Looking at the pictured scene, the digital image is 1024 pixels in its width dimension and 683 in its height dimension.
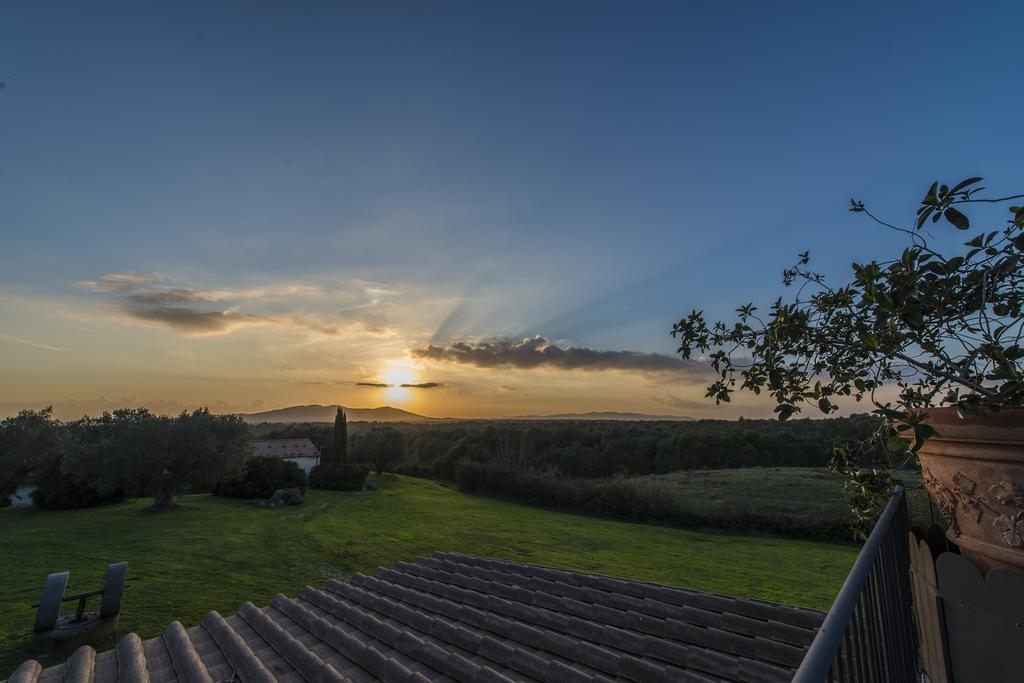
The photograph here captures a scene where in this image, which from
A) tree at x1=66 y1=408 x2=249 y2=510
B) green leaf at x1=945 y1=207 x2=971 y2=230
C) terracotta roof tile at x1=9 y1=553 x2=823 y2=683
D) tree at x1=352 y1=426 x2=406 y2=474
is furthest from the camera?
tree at x1=352 y1=426 x2=406 y2=474

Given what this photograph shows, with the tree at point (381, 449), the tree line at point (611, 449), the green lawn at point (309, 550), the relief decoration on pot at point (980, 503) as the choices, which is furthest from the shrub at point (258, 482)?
the relief decoration on pot at point (980, 503)

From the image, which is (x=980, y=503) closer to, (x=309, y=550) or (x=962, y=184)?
(x=962, y=184)

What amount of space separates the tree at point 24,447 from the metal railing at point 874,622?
4533 cm

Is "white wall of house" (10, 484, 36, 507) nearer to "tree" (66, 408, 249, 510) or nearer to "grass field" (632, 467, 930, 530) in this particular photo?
"tree" (66, 408, 249, 510)

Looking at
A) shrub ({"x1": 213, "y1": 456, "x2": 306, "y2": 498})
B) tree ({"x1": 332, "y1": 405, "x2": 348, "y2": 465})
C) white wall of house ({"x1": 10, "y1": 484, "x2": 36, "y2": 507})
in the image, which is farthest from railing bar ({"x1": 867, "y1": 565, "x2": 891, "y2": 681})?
tree ({"x1": 332, "y1": 405, "x2": 348, "y2": 465})

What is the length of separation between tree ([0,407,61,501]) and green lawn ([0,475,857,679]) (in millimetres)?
2909

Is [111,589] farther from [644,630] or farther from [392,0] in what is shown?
[392,0]

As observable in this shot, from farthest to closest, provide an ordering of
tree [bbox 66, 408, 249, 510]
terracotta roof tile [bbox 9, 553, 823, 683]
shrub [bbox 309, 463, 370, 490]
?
shrub [bbox 309, 463, 370, 490] → tree [bbox 66, 408, 249, 510] → terracotta roof tile [bbox 9, 553, 823, 683]

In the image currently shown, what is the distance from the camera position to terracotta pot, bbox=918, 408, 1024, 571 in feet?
5.20

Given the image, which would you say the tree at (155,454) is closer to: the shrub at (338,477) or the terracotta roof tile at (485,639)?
the shrub at (338,477)

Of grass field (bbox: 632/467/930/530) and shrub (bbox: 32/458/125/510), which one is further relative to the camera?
grass field (bbox: 632/467/930/530)

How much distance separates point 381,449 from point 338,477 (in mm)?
12076

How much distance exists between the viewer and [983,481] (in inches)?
68.2

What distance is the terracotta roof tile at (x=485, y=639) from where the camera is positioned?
437 cm
